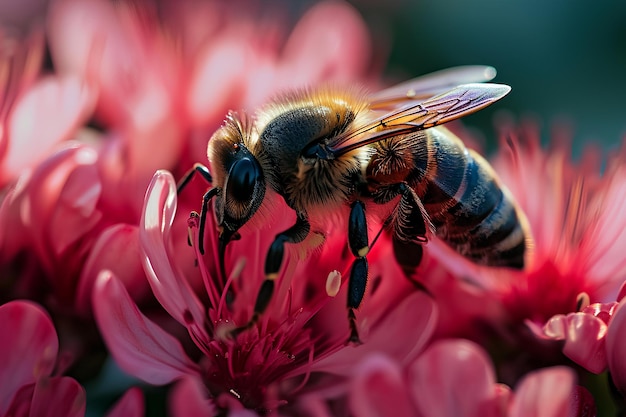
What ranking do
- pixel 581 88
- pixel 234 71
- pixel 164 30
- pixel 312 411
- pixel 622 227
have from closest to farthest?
1. pixel 312 411
2. pixel 622 227
3. pixel 234 71
4. pixel 164 30
5. pixel 581 88

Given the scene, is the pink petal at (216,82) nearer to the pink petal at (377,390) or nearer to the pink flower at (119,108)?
the pink flower at (119,108)

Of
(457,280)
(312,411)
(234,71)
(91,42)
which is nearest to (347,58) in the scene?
(234,71)

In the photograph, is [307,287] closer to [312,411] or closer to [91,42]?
[312,411]

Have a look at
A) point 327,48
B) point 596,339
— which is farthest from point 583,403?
point 327,48

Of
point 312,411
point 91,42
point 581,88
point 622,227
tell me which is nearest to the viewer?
point 312,411

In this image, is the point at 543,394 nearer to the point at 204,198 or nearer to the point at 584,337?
the point at 584,337

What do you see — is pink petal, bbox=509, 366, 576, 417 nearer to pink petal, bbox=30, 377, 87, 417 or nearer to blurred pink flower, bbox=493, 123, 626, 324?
blurred pink flower, bbox=493, 123, 626, 324

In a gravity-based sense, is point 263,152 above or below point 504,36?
above
